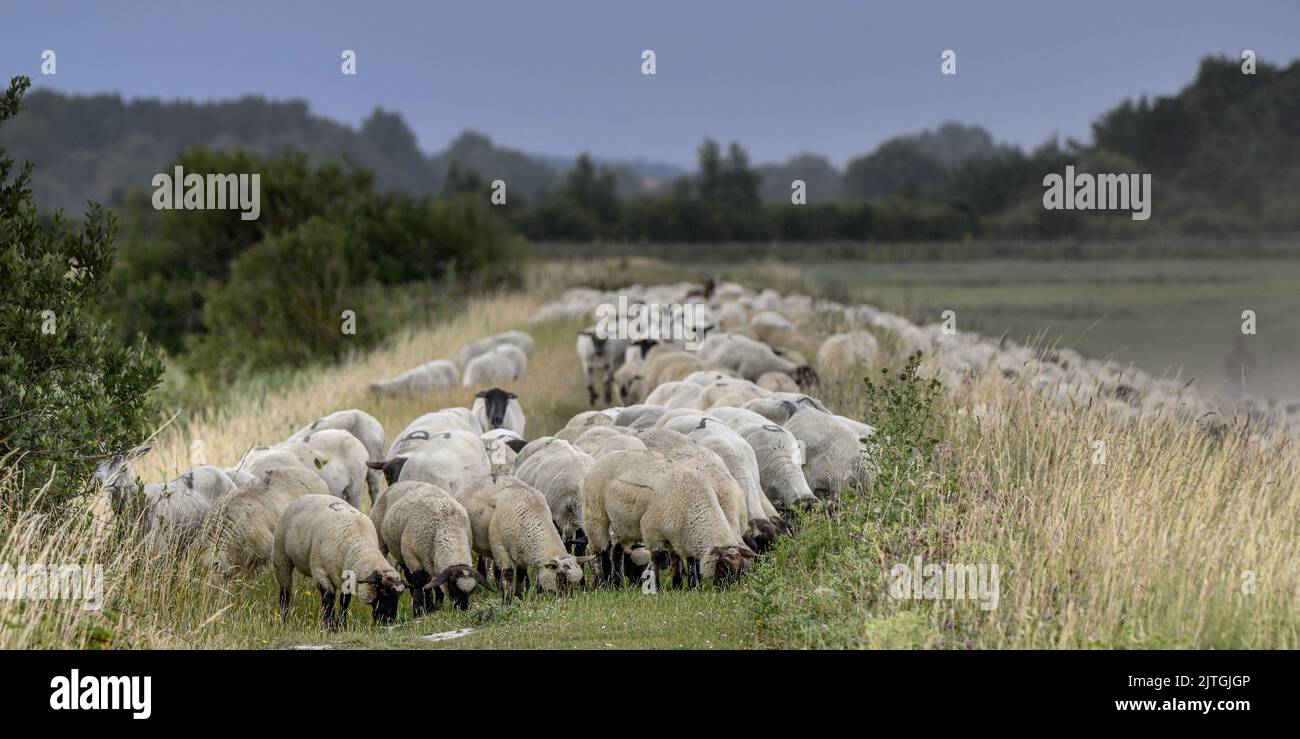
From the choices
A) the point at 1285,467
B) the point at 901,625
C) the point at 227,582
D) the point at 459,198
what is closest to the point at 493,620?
the point at 227,582

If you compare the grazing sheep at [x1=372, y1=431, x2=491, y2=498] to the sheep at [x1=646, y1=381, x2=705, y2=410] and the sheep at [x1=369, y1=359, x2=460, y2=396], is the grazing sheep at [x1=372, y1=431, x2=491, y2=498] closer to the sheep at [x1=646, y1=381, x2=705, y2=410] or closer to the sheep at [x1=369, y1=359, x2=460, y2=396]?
the sheep at [x1=646, y1=381, x2=705, y2=410]

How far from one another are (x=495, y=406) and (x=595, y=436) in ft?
14.0

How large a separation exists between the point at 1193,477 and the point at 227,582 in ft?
26.0

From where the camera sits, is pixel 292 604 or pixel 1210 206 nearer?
pixel 292 604

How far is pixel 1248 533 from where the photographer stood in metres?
9.32

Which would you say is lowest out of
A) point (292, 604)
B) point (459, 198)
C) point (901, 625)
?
point (292, 604)

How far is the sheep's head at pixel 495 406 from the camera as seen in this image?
1689cm

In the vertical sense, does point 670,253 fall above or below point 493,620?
above

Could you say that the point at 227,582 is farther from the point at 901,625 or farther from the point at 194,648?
the point at 901,625

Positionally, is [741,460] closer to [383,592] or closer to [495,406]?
[383,592]

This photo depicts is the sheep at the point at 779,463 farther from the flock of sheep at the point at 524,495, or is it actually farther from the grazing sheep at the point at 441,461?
the grazing sheep at the point at 441,461

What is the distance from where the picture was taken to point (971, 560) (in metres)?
8.63
